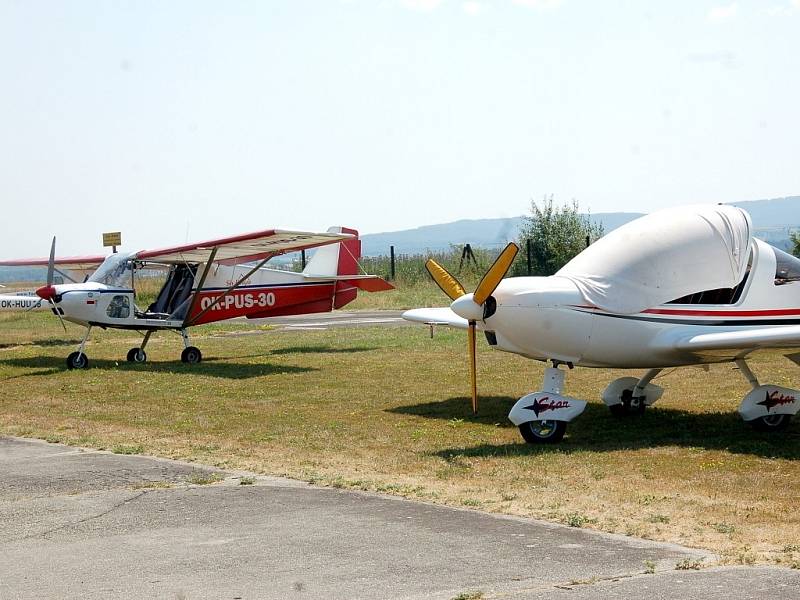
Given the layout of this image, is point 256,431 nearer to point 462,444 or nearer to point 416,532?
point 462,444

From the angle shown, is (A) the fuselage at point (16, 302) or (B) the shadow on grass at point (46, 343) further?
(A) the fuselage at point (16, 302)

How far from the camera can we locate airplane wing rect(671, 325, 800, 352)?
1064cm

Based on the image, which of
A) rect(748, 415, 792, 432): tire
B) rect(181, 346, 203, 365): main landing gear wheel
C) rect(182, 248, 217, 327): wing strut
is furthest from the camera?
rect(182, 248, 217, 327): wing strut

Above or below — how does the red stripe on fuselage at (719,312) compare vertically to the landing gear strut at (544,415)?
above

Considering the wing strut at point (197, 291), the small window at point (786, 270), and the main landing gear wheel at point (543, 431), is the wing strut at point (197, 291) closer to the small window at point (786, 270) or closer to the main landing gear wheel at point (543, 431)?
the main landing gear wheel at point (543, 431)

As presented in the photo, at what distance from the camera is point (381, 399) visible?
15281 mm

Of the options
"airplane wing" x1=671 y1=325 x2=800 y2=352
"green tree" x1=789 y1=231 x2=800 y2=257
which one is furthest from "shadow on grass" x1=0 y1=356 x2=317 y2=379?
"green tree" x1=789 y1=231 x2=800 y2=257

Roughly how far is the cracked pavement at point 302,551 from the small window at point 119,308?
517 inches

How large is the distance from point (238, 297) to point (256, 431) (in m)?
11.8

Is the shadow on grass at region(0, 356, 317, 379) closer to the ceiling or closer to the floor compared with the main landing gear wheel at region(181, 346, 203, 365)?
closer to the floor

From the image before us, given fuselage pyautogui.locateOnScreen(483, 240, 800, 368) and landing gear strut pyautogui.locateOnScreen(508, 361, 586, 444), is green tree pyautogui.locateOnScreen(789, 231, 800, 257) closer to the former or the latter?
fuselage pyautogui.locateOnScreen(483, 240, 800, 368)

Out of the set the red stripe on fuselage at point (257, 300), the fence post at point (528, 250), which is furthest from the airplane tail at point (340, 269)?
the fence post at point (528, 250)

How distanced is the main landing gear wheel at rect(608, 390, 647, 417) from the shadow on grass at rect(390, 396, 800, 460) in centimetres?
12

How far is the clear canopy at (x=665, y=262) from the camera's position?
455 inches
